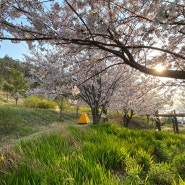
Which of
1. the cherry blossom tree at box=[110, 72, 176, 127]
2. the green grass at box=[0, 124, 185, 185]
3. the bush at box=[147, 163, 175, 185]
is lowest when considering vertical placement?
the bush at box=[147, 163, 175, 185]

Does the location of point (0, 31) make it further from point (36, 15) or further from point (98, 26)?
point (98, 26)

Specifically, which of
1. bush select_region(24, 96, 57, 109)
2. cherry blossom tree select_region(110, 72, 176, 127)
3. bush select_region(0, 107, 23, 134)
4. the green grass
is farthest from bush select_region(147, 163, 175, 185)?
bush select_region(24, 96, 57, 109)

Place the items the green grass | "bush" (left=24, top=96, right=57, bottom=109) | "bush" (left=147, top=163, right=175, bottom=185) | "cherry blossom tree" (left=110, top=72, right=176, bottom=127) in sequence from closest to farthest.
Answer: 1. the green grass
2. "bush" (left=147, top=163, right=175, bottom=185)
3. "cherry blossom tree" (left=110, top=72, right=176, bottom=127)
4. "bush" (left=24, top=96, right=57, bottom=109)

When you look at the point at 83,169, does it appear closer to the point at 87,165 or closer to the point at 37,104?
the point at 87,165

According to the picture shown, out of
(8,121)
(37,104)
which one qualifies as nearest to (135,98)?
(8,121)

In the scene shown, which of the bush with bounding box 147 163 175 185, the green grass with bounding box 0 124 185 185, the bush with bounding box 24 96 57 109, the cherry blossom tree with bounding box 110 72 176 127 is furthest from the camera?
the bush with bounding box 24 96 57 109

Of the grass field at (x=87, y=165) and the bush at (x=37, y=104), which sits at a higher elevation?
the bush at (x=37, y=104)

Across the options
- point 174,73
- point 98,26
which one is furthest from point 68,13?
point 174,73

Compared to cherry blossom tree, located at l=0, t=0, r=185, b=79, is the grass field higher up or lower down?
lower down

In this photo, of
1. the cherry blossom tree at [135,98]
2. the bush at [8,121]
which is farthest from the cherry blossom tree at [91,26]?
the bush at [8,121]

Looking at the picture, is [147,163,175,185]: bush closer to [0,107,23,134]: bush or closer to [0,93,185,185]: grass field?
[0,93,185,185]: grass field

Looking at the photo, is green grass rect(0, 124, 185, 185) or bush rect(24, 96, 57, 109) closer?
green grass rect(0, 124, 185, 185)

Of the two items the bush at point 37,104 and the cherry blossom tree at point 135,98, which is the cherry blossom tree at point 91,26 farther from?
the bush at point 37,104

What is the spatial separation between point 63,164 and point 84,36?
6.95 feet
